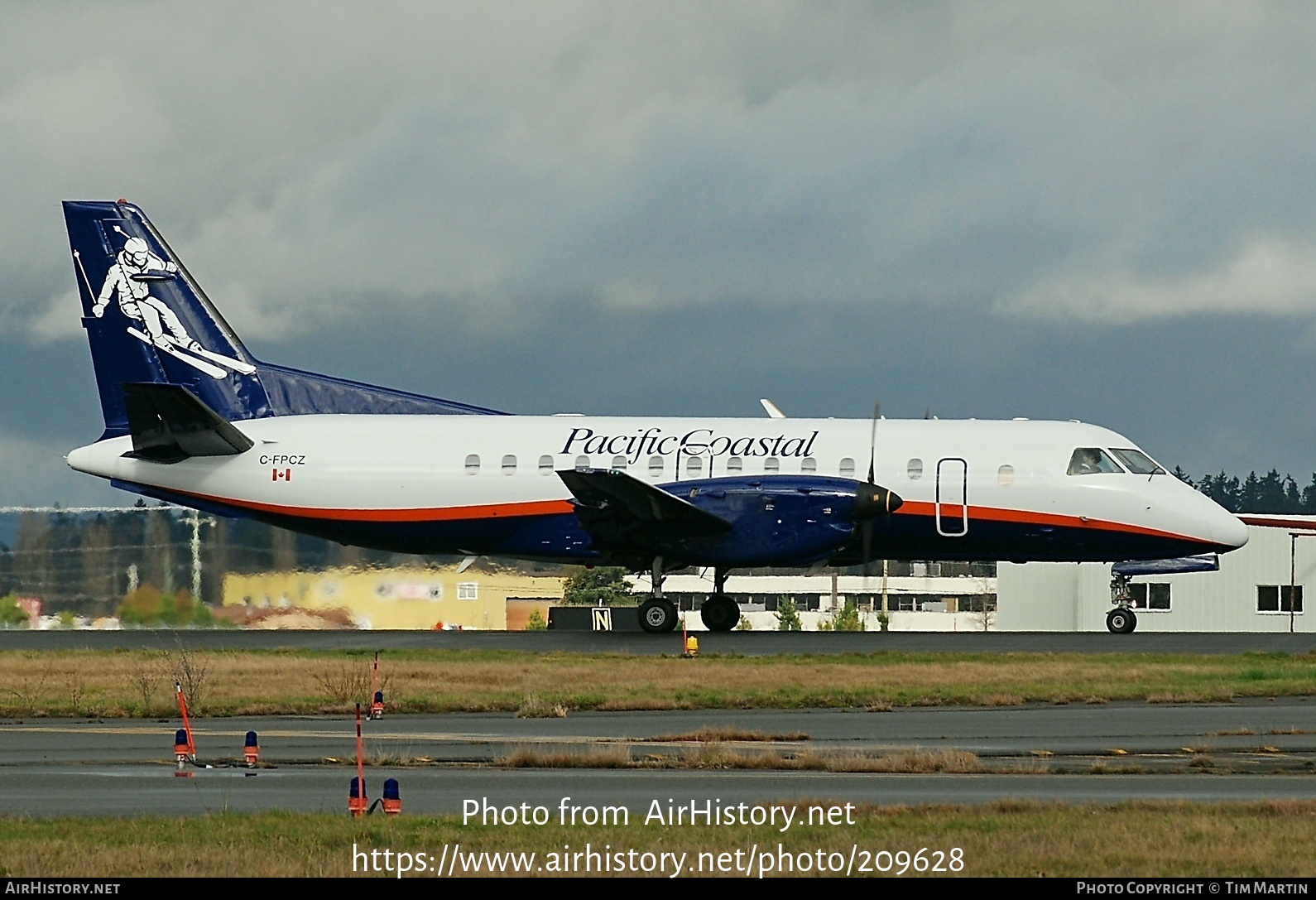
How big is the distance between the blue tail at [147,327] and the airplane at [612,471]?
0.04 meters

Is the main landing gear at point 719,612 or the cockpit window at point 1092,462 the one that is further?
the main landing gear at point 719,612

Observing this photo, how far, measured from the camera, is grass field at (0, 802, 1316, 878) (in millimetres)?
10508

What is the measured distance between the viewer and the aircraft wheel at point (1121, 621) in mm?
35062

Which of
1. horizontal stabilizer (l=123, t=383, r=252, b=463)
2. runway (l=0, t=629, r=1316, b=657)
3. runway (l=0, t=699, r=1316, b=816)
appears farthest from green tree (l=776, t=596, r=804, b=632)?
runway (l=0, t=699, r=1316, b=816)

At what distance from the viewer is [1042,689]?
79.3 feet

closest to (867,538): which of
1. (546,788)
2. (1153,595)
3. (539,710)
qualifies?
(539,710)

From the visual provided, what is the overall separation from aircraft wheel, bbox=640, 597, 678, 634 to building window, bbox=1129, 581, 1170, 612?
3591 centimetres

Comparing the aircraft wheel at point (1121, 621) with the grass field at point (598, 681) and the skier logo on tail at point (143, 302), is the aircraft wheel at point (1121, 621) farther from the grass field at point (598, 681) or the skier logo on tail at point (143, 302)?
the skier logo on tail at point (143, 302)

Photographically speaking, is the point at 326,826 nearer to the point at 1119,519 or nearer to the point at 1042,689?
the point at 1042,689

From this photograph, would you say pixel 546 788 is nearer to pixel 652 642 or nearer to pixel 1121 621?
pixel 652 642

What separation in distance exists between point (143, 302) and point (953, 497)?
1729cm

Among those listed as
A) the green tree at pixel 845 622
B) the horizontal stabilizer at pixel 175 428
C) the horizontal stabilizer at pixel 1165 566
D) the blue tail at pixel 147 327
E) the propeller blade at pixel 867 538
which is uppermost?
the blue tail at pixel 147 327

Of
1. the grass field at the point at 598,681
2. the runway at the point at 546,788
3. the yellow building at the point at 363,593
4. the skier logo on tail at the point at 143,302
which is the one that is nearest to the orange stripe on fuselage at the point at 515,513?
the yellow building at the point at 363,593
